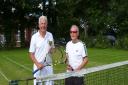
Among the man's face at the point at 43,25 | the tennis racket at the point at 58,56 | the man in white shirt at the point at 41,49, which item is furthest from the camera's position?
the tennis racket at the point at 58,56

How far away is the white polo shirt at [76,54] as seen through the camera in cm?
796

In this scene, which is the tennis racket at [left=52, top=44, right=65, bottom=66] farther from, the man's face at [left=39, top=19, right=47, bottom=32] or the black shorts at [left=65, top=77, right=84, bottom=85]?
the black shorts at [left=65, top=77, right=84, bottom=85]

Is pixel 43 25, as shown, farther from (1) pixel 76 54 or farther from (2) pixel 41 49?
(1) pixel 76 54

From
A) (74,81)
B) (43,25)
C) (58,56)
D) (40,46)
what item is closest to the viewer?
(74,81)

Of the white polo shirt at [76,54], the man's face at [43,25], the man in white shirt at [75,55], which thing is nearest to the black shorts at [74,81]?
the man in white shirt at [75,55]

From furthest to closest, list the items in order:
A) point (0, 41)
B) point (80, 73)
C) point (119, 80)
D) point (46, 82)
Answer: point (0, 41) < point (119, 80) < point (80, 73) < point (46, 82)

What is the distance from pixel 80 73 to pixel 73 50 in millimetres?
471

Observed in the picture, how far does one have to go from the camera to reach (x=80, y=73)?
Answer: 7.74 m

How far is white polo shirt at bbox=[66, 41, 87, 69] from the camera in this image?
7.96 meters

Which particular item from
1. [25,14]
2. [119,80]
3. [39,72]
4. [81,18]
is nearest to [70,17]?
[81,18]

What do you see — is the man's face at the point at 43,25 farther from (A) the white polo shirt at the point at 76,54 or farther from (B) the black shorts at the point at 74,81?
(B) the black shorts at the point at 74,81

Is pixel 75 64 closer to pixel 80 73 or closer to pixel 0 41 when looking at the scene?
pixel 80 73

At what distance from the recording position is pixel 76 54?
7.96m

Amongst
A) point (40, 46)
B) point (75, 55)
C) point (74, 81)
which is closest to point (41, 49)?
point (40, 46)
